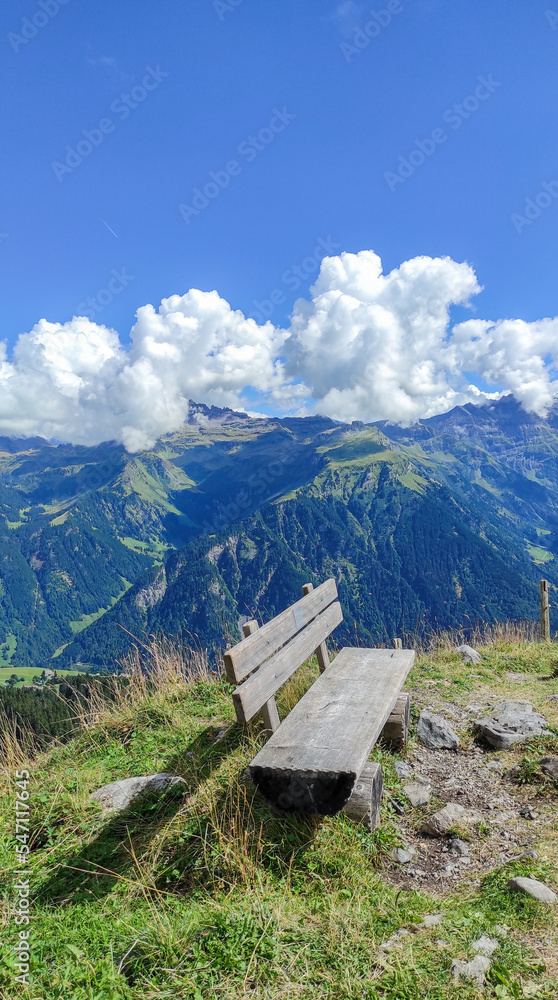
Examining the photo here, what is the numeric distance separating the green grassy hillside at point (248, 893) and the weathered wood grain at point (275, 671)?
886mm

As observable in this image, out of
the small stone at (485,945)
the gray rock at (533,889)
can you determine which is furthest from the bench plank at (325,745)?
the gray rock at (533,889)

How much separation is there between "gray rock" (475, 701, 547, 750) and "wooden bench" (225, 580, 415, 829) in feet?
4.30

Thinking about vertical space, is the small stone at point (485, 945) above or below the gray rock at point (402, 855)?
above

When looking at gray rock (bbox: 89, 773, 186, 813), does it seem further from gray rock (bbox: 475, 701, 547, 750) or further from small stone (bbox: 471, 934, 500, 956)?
gray rock (bbox: 475, 701, 547, 750)

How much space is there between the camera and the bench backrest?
4785mm

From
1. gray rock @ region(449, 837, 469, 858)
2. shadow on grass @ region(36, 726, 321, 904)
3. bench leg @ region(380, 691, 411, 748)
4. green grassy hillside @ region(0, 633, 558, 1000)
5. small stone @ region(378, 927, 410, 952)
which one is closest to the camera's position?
green grassy hillside @ region(0, 633, 558, 1000)

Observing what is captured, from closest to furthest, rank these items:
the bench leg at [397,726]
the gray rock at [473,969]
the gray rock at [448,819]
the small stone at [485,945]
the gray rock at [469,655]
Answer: the gray rock at [473,969] < the small stone at [485,945] < the gray rock at [448,819] < the bench leg at [397,726] < the gray rock at [469,655]

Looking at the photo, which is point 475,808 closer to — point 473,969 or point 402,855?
point 402,855

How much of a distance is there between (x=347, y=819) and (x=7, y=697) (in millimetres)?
63106

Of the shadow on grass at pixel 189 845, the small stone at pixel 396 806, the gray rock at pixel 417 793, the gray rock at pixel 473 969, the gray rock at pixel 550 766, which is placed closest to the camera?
the gray rock at pixel 473 969

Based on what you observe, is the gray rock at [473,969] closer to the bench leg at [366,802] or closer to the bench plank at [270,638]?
the bench leg at [366,802]

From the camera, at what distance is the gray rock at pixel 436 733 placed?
22.4 ft

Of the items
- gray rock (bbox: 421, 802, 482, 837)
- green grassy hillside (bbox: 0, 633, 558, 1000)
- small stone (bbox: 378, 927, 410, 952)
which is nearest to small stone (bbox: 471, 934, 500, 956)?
green grassy hillside (bbox: 0, 633, 558, 1000)

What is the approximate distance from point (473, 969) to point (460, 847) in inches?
→ 73.5
